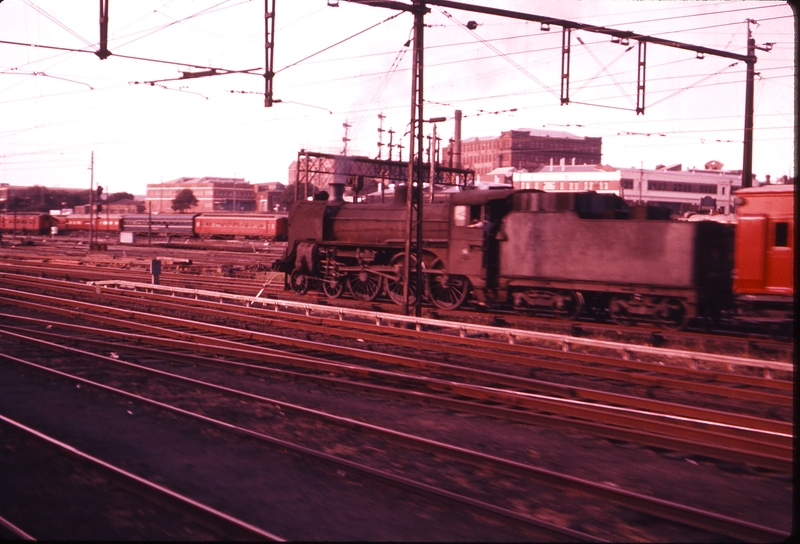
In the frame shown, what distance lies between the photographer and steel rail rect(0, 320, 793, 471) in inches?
273

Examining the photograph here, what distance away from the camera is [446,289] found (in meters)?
18.3

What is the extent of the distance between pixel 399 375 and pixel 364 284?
33.3 ft

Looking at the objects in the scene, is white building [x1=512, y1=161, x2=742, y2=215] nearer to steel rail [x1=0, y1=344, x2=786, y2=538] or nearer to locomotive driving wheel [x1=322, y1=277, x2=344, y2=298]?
locomotive driving wheel [x1=322, y1=277, x2=344, y2=298]

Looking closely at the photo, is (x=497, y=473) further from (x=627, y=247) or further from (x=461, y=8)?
(x=627, y=247)

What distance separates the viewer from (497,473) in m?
6.40

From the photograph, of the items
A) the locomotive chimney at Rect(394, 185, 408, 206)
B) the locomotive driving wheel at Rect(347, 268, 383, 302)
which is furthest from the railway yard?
the locomotive chimney at Rect(394, 185, 408, 206)

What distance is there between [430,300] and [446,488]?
12.7 meters

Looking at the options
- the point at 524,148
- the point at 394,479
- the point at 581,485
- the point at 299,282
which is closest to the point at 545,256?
the point at 299,282

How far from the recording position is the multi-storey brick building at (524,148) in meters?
90.1

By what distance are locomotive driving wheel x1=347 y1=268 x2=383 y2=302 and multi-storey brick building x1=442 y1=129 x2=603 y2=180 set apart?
6665cm

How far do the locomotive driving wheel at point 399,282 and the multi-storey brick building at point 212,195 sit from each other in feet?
288

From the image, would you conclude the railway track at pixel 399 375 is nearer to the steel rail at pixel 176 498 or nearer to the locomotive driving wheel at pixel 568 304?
the steel rail at pixel 176 498

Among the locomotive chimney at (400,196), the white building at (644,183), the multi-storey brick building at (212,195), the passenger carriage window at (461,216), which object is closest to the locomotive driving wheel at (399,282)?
the locomotive chimney at (400,196)

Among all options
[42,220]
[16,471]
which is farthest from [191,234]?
[16,471]
